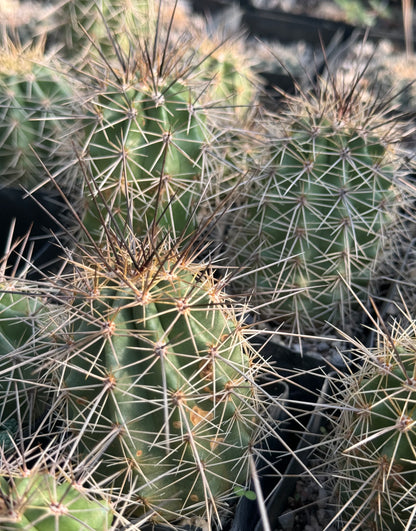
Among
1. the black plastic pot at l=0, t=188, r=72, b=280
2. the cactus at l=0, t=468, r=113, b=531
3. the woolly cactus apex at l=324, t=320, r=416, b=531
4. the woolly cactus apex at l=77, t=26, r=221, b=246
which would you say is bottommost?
the black plastic pot at l=0, t=188, r=72, b=280

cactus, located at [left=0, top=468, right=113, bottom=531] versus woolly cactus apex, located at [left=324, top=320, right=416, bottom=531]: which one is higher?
woolly cactus apex, located at [left=324, top=320, right=416, bottom=531]

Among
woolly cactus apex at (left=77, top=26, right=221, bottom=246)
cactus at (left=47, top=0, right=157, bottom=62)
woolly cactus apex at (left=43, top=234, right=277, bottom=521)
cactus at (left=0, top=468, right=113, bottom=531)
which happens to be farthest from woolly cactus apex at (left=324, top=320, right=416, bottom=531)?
cactus at (left=47, top=0, right=157, bottom=62)

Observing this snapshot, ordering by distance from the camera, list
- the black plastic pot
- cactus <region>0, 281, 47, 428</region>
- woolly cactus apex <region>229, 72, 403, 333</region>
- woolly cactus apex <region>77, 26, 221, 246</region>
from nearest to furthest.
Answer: cactus <region>0, 281, 47, 428</region> → woolly cactus apex <region>77, 26, 221, 246</region> → woolly cactus apex <region>229, 72, 403, 333</region> → the black plastic pot

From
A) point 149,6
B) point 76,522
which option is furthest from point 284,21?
point 76,522

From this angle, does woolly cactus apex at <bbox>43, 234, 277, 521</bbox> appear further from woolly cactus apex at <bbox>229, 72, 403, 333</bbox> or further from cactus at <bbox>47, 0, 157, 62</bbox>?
cactus at <bbox>47, 0, 157, 62</bbox>

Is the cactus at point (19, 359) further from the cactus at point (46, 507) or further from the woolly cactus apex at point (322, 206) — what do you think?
the woolly cactus apex at point (322, 206)

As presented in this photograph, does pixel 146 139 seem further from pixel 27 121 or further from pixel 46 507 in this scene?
pixel 46 507
